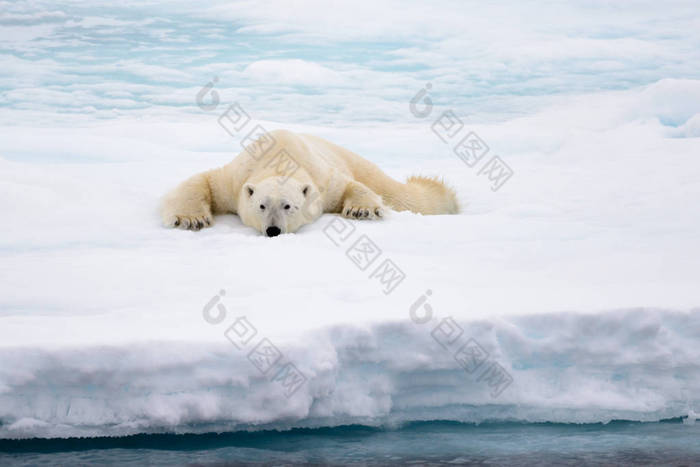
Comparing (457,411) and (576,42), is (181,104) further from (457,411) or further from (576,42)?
(457,411)

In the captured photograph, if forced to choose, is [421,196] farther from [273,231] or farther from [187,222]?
[187,222]

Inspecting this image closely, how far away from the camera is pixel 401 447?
290 cm

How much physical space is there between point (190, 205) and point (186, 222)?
0.23 meters

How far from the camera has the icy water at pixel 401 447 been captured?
9.12ft

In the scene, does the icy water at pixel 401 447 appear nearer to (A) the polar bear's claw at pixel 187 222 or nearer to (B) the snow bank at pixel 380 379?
(B) the snow bank at pixel 380 379

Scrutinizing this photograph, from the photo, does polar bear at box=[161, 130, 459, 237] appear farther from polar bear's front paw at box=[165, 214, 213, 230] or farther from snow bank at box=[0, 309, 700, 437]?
snow bank at box=[0, 309, 700, 437]

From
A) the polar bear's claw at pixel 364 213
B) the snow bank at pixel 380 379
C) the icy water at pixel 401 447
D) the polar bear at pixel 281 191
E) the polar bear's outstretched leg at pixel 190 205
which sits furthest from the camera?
the polar bear's claw at pixel 364 213

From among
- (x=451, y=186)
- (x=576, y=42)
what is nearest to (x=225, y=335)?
(x=451, y=186)

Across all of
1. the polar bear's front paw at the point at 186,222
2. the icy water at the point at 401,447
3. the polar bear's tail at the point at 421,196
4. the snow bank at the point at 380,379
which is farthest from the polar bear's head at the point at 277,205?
the icy water at the point at 401,447

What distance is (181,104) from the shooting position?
43.0 ft

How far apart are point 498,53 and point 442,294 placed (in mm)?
12823

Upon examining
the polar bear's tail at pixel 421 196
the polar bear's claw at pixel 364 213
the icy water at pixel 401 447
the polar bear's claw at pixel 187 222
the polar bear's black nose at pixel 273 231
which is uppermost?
the polar bear's tail at pixel 421 196

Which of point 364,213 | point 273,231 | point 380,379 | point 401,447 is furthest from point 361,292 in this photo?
point 364,213

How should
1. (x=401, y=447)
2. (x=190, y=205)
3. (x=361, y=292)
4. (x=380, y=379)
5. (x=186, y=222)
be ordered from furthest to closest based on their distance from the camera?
1. (x=190, y=205)
2. (x=186, y=222)
3. (x=361, y=292)
4. (x=380, y=379)
5. (x=401, y=447)
